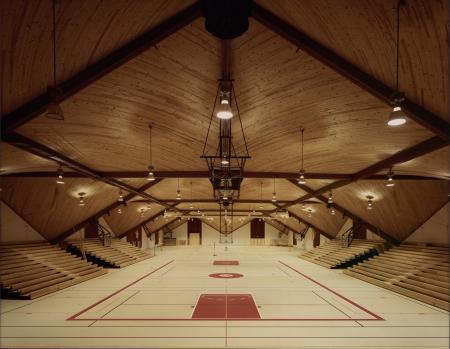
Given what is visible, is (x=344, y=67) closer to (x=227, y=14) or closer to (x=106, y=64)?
(x=227, y=14)

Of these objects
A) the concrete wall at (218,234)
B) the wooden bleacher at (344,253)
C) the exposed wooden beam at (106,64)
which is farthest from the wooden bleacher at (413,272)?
the concrete wall at (218,234)

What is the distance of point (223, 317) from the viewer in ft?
26.7

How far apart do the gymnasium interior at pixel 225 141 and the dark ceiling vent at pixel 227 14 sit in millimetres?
25

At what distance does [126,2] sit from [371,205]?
47.9ft

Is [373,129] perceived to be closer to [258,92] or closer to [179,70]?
[258,92]

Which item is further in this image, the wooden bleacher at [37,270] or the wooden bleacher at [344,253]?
the wooden bleacher at [344,253]

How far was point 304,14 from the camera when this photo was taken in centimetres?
495

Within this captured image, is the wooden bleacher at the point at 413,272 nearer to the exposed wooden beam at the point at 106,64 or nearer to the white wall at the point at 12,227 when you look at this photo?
the exposed wooden beam at the point at 106,64

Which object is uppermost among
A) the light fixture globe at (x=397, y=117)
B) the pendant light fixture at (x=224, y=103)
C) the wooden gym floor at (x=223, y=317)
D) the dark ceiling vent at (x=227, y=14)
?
the dark ceiling vent at (x=227, y=14)

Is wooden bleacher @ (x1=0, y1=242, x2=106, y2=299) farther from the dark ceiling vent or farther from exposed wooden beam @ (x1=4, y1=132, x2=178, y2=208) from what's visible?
the dark ceiling vent

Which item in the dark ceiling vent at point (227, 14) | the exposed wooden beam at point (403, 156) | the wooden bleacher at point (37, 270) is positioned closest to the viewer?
the dark ceiling vent at point (227, 14)

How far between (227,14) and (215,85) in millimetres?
2835

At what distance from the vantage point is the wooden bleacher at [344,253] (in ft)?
58.2

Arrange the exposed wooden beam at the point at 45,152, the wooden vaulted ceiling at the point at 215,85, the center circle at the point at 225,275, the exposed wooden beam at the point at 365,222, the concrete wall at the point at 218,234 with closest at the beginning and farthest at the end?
1. the wooden vaulted ceiling at the point at 215,85
2. the exposed wooden beam at the point at 45,152
3. the center circle at the point at 225,275
4. the exposed wooden beam at the point at 365,222
5. the concrete wall at the point at 218,234
